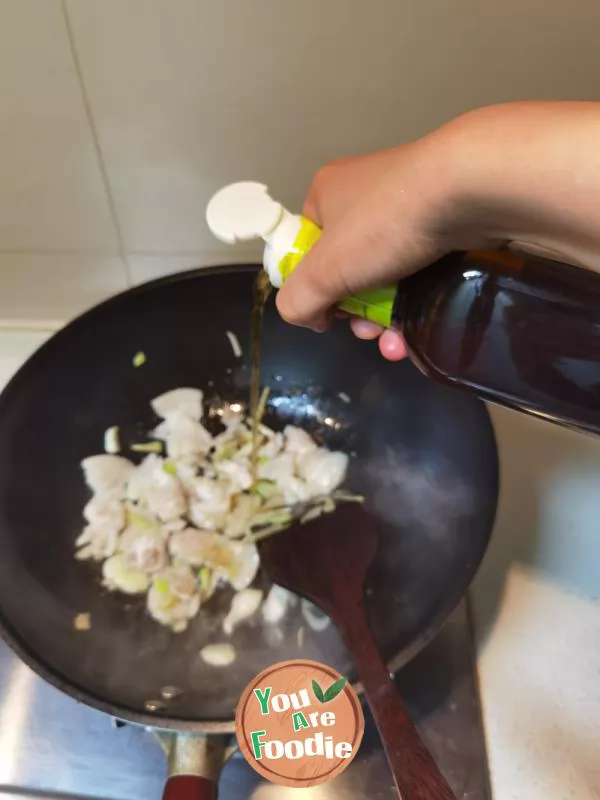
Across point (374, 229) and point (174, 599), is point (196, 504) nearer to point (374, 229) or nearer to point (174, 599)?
point (174, 599)

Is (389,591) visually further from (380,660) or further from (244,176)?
(244,176)

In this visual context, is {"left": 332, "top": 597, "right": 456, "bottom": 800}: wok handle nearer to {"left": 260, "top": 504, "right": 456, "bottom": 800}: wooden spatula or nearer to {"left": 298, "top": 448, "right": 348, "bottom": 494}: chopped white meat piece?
{"left": 260, "top": 504, "right": 456, "bottom": 800}: wooden spatula

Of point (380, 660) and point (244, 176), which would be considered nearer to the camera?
point (380, 660)

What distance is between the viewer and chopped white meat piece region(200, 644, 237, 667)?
2.12 ft

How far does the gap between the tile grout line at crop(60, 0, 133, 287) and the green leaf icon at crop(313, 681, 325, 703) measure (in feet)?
1.80

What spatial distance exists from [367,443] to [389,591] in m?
0.18

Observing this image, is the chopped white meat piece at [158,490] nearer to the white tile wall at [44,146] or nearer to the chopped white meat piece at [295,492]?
the chopped white meat piece at [295,492]

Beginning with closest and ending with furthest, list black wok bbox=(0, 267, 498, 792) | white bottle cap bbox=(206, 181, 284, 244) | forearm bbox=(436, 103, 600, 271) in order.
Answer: forearm bbox=(436, 103, 600, 271) < white bottle cap bbox=(206, 181, 284, 244) < black wok bbox=(0, 267, 498, 792)

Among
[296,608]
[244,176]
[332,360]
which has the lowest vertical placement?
[296,608]

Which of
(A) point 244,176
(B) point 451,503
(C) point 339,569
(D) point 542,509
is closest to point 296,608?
(C) point 339,569

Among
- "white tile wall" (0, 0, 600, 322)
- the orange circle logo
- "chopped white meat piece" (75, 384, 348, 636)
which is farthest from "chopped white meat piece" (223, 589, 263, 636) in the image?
"white tile wall" (0, 0, 600, 322)

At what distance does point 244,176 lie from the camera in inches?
29.2

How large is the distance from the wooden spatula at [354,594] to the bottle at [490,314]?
0.21 m

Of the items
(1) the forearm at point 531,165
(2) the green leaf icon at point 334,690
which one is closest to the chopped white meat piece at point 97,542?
(2) the green leaf icon at point 334,690
